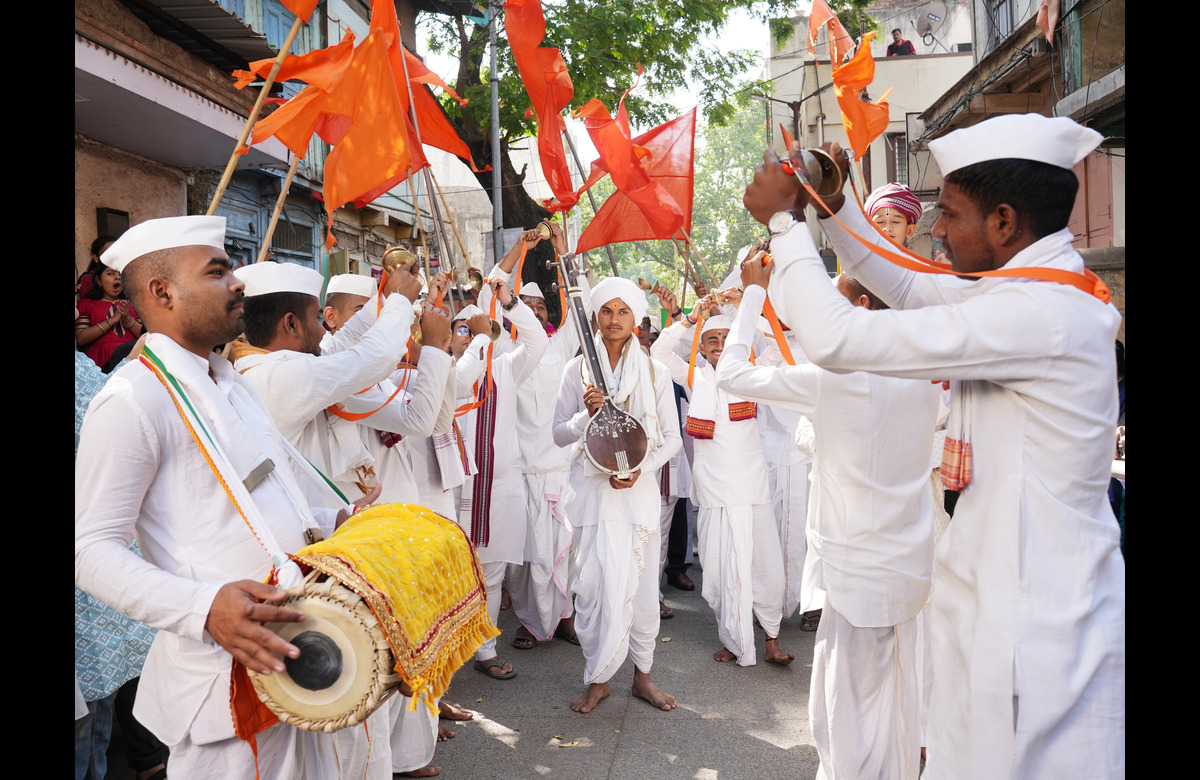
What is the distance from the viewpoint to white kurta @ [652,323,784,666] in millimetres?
5848

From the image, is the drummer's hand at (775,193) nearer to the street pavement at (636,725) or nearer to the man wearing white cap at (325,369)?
the man wearing white cap at (325,369)

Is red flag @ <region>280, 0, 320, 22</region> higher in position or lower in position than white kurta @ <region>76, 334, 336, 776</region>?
higher

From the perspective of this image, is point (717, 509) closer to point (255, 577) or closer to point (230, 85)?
point (255, 577)

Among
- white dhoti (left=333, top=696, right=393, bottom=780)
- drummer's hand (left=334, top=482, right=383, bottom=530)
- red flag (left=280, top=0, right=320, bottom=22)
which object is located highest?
red flag (left=280, top=0, right=320, bottom=22)

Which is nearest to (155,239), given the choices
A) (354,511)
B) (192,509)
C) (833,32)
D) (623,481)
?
(192,509)

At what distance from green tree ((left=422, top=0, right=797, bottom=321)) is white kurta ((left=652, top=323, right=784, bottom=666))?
9487 millimetres

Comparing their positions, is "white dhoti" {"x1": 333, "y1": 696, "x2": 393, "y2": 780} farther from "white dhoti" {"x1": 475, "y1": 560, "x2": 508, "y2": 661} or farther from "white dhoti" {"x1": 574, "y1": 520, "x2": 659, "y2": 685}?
"white dhoti" {"x1": 475, "y1": 560, "x2": 508, "y2": 661}

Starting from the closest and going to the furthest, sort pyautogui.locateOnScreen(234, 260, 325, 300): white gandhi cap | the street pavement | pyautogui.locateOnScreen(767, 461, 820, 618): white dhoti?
pyautogui.locateOnScreen(234, 260, 325, 300): white gandhi cap → the street pavement → pyautogui.locateOnScreen(767, 461, 820, 618): white dhoti

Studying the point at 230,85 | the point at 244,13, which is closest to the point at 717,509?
the point at 230,85

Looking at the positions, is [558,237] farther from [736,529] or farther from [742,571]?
[742,571]

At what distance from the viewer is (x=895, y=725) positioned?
333 centimetres

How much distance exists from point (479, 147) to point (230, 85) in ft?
18.6

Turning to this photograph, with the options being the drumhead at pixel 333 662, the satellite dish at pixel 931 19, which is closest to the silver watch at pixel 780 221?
the drumhead at pixel 333 662

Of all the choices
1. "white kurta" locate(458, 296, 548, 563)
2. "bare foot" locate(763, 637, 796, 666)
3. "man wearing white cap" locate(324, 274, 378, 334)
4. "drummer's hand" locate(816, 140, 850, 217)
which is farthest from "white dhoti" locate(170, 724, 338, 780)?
"bare foot" locate(763, 637, 796, 666)
